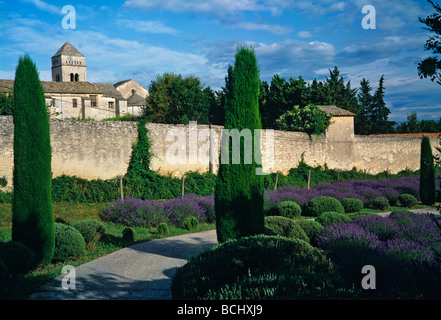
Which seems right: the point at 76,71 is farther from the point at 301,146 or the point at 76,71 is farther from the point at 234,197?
the point at 234,197

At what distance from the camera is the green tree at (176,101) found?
41.4 meters

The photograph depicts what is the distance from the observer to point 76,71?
6138 cm

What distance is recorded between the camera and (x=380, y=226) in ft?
28.5

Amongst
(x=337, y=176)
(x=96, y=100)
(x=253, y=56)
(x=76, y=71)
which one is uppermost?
(x=76, y=71)

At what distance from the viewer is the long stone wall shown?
16.5 metres

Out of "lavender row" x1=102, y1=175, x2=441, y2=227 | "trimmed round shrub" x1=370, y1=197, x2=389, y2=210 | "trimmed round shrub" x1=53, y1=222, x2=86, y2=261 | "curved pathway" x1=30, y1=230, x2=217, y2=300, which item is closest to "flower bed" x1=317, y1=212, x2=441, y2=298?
"curved pathway" x1=30, y1=230, x2=217, y2=300

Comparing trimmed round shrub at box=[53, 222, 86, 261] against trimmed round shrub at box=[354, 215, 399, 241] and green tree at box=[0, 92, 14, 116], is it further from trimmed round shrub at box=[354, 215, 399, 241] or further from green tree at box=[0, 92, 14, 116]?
green tree at box=[0, 92, 14, 116]

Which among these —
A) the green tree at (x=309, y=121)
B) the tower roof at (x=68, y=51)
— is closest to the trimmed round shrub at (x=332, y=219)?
the green tree at (x=309, y=121)

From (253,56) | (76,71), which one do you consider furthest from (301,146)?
(76,71)

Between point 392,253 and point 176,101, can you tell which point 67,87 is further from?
point 392,253

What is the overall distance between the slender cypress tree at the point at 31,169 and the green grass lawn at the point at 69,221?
27.6 inches

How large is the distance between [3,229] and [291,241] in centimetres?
946

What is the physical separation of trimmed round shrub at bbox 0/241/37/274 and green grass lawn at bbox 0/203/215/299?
160 millimetres

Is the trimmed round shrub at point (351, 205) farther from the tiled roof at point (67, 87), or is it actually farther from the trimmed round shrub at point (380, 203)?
the tiled roof at point (67, 87)
